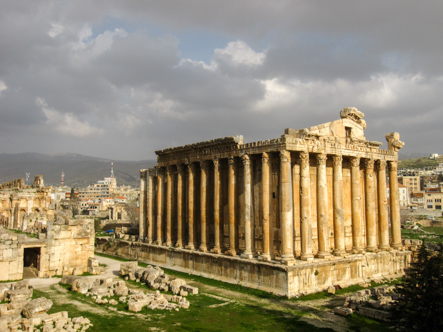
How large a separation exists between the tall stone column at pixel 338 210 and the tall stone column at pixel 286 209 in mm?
3768

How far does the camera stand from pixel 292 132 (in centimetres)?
2489

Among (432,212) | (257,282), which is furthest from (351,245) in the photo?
(432,212)

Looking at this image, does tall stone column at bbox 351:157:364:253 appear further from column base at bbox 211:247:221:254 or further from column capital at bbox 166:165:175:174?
column capital at bbox 166:165:175:174

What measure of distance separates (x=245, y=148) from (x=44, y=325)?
51.1 feet

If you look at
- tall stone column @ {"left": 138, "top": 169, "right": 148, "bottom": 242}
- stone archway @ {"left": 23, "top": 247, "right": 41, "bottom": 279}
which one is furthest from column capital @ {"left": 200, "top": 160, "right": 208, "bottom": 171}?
stone archway @ {"left": 23, "top": 247, "right": 41, "bottom": 279}

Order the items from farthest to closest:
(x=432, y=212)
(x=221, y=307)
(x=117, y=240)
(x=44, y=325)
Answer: (x=432, y=212), (x=117, y=240), (x=221, y=307), (x=44, y=325)

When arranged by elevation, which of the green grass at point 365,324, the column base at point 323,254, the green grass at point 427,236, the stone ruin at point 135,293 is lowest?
the green grass at point 365,324

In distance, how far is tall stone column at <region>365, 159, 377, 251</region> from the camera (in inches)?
1137

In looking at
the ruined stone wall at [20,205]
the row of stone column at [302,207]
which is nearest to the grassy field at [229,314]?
the row of stone column at [302,207]

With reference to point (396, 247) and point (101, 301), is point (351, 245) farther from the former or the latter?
point (101, 301)

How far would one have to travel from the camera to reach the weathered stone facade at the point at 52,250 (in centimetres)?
2614

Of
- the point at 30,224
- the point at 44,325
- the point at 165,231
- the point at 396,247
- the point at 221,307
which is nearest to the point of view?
the point at 44,325

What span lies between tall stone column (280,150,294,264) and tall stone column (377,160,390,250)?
9.63 metres

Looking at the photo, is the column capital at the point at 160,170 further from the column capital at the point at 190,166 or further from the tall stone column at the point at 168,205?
the column capital at the point at 190,166
